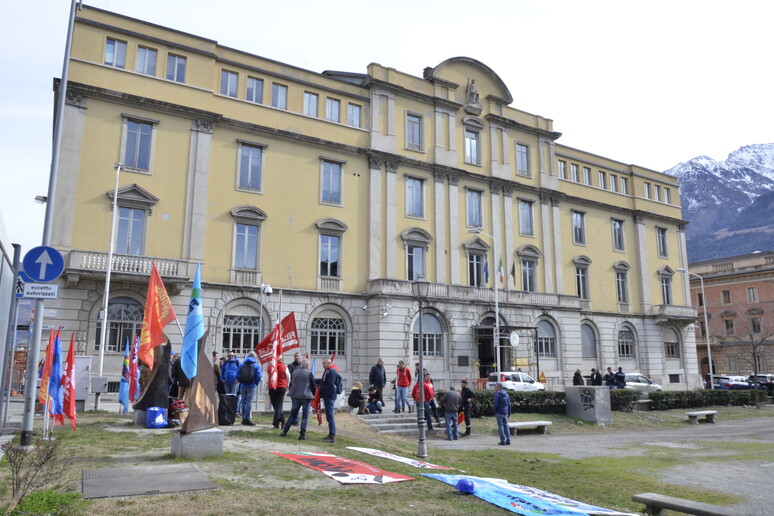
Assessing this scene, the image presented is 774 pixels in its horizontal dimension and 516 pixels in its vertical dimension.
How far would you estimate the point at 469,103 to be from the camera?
133 ft

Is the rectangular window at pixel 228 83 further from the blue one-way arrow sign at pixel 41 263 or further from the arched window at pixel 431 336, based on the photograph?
the blue one-way arrow sign at pixel 41 263

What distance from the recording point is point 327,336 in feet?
108

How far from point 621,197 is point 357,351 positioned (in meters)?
28.3

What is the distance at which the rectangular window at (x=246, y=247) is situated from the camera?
1220 inches

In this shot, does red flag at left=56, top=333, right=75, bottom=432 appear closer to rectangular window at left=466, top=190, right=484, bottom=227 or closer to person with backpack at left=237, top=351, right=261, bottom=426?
person with backpack at left=237, top=351, right=261, bottom=426

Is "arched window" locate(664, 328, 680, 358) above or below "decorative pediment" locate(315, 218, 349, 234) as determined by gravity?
below

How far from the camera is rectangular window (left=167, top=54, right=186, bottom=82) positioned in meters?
30.3

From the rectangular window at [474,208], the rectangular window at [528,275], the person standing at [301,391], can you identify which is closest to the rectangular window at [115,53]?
→ the person standing at [301,391]

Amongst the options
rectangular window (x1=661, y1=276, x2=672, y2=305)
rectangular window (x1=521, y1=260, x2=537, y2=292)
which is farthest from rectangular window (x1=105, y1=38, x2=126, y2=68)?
rectangular window (x1=661, y1=276, x2=672, y2=305)

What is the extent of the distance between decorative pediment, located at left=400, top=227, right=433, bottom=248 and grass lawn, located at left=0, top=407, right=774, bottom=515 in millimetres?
17110

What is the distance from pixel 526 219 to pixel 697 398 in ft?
52.7

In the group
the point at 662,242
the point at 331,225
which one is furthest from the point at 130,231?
the point at 662,242

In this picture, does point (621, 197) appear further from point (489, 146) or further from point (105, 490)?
point (105, 490)

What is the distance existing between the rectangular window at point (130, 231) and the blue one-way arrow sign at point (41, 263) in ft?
55.8
